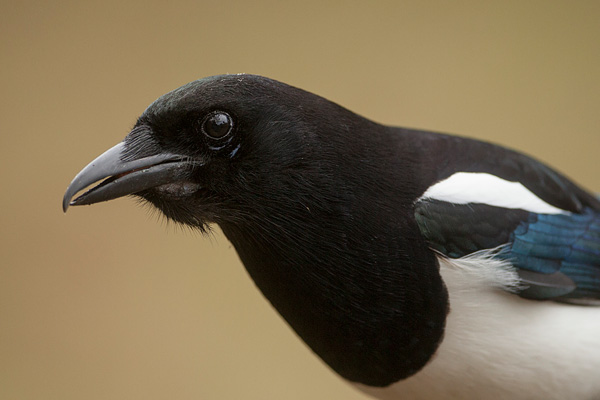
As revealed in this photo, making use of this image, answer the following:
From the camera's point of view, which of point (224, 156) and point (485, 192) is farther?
point (485, 192)

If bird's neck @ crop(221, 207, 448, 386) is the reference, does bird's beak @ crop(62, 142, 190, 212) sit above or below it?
above

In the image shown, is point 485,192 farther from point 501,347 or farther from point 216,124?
point 216,124

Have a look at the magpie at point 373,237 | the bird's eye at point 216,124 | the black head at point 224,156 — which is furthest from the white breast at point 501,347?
the bird's eye at point 216,124

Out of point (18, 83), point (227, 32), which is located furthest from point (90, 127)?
point (227, 32)

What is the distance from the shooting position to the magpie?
0.88 m

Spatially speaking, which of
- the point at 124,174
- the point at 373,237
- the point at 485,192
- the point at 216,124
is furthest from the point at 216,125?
the point at 485,192

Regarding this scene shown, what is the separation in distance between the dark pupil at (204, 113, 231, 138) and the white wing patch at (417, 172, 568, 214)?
11.2 inches

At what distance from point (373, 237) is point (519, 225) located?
0.79 feet

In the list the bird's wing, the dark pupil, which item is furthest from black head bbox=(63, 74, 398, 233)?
the bird's wing

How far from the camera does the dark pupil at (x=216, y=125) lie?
2.83ft

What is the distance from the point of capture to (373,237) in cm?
92

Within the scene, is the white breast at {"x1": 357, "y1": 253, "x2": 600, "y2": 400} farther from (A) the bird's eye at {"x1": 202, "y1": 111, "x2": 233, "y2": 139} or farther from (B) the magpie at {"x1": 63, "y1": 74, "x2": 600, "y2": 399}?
(A) the bird's eye at {"x1": 202, "y1": 111, "x2": 233, "y2": 139}

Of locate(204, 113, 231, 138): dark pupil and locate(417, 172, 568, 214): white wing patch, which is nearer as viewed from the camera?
locate(204, 113, 231, 138): dark pupil

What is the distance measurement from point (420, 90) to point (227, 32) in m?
0.62
